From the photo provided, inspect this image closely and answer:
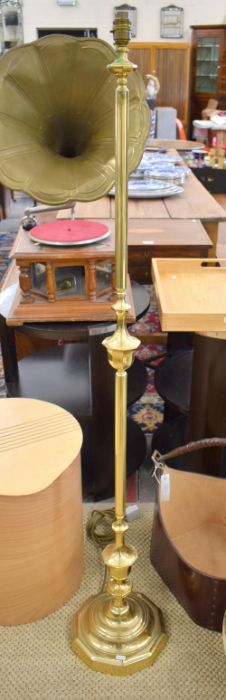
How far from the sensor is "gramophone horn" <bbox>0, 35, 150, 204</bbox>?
3.76 ft

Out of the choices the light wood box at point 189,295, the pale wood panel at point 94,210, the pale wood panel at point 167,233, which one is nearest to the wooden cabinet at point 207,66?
the pale wood panel at point 94,210

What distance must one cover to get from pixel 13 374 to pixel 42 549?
0.69 metres

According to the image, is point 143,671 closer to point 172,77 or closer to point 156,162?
point 156,162

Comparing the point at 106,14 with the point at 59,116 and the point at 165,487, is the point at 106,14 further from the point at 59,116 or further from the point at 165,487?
the point at 165,487

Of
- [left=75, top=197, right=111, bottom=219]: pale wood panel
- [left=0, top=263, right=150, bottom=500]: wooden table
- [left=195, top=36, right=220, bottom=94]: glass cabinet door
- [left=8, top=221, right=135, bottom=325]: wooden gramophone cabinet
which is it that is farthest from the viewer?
[left=195, top=36, right=220, bottom=94]: glass cabinet door

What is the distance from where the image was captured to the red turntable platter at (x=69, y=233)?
→ 137 cm

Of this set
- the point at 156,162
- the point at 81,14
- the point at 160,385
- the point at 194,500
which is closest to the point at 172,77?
the point at 81,14

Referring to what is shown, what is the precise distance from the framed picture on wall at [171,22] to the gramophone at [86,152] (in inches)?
284

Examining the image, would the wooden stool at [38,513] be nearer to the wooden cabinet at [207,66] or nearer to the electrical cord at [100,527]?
the electrical cord at [100,527]

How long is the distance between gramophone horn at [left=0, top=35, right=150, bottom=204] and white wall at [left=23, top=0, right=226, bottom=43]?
7.04m

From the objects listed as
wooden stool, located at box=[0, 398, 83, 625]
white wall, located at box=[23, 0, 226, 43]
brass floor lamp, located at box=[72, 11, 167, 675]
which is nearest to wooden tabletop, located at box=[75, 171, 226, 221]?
wooden stool, located at box=[0, 398, 83, 625]

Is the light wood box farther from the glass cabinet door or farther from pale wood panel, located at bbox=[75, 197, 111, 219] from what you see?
the glass cabinet door

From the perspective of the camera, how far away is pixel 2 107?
119cm

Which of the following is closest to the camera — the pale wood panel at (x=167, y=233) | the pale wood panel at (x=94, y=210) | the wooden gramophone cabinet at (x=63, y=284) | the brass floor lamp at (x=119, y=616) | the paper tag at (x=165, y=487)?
the brass floor lamp at (x=119, y=616)
